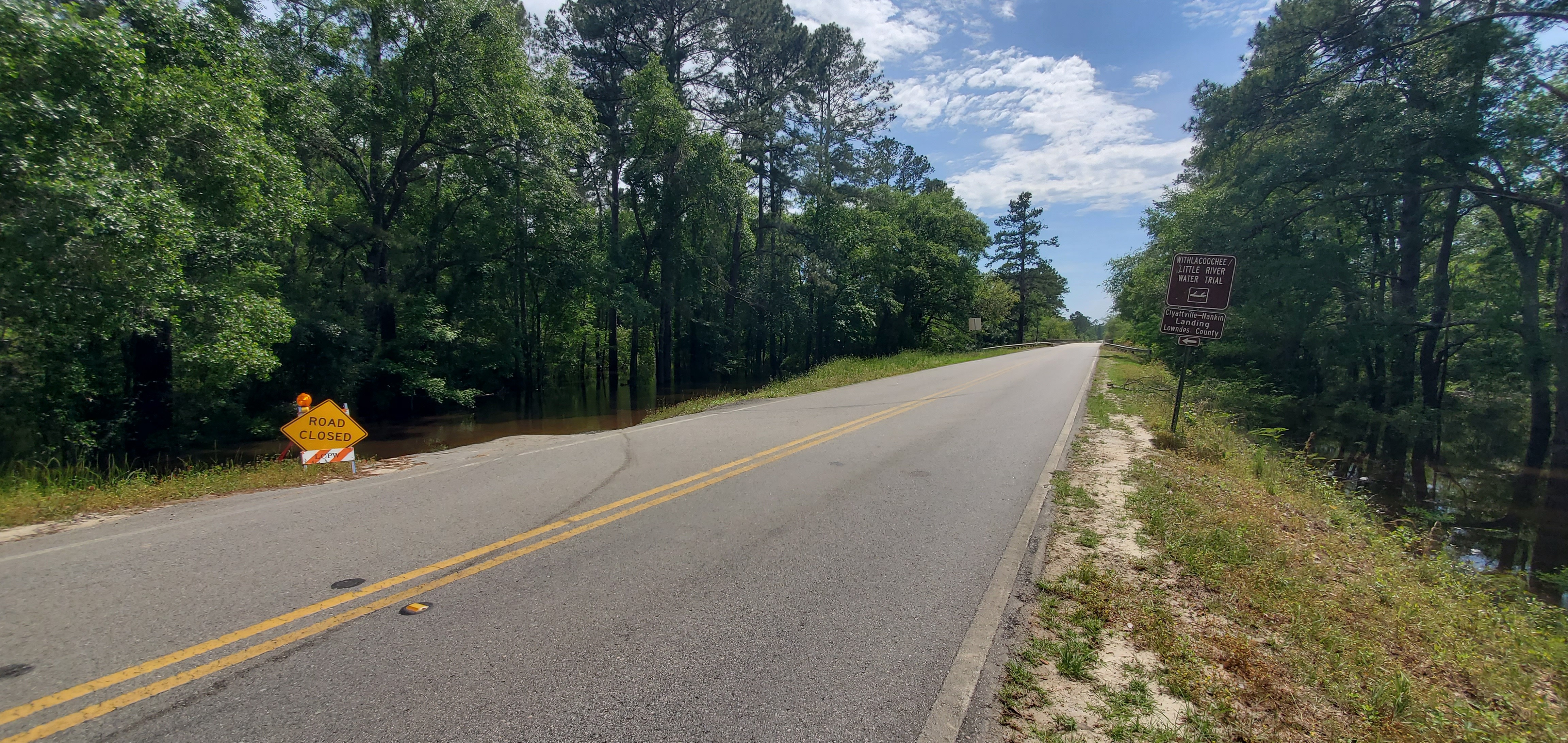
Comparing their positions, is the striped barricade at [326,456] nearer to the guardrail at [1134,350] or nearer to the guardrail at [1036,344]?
the guardrail at [1134,350]

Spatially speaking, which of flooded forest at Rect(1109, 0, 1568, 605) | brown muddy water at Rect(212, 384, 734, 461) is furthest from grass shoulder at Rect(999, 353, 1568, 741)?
brown muddy water at Rect(212, 384, 734, 461)

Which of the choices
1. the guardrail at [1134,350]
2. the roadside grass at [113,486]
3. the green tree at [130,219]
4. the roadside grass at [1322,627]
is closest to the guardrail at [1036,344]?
the guardrail at [1134,350]

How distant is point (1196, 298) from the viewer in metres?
9.79

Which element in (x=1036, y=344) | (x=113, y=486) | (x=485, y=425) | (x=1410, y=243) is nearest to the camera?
(x=113, y=486)

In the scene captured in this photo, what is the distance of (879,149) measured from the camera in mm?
34094

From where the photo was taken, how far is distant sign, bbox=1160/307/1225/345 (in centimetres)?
957

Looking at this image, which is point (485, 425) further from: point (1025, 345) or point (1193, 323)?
point (1025, 345)

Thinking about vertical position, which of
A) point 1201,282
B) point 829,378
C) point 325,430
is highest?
point 1201,282

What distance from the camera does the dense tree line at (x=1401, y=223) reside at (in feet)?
43.1

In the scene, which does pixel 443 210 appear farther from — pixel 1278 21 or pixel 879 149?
pixel 1278 21

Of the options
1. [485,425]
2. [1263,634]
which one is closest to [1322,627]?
[1263,634]

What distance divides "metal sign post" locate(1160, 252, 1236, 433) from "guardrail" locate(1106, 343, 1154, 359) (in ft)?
92.4

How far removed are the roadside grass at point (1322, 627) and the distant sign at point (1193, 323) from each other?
3.36 m

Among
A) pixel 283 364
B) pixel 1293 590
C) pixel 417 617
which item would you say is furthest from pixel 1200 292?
pixel 283 364
